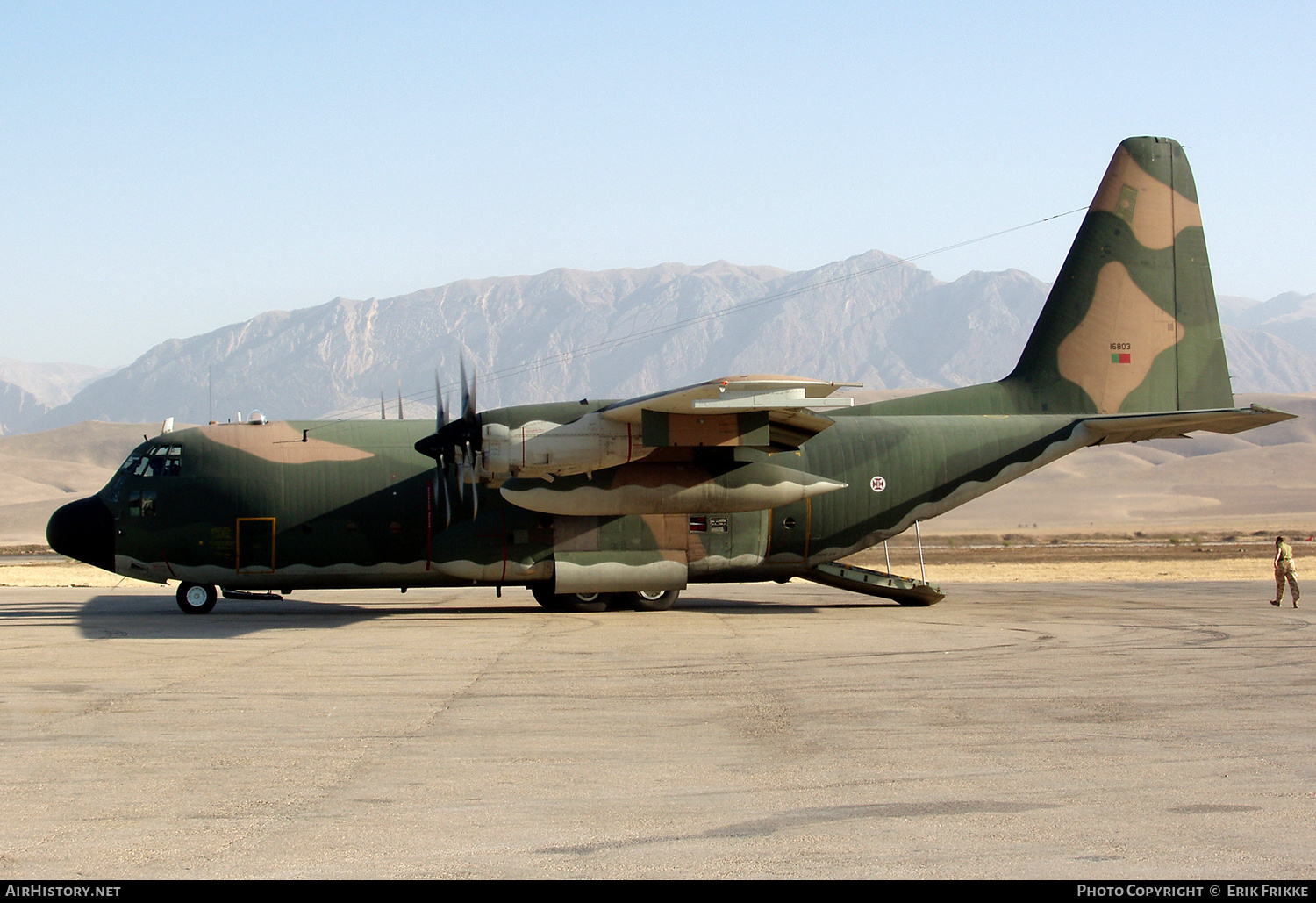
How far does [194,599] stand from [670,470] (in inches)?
419

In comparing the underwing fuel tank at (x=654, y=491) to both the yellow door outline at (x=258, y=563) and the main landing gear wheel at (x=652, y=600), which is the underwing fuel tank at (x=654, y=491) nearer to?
the main landing gear wheel at (x=652, y=600)

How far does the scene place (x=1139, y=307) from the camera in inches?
951

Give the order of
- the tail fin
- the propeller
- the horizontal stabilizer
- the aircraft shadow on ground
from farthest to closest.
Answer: the tail fin → the horizontal stabilizer → the propeller → the aircraft shadow on ground

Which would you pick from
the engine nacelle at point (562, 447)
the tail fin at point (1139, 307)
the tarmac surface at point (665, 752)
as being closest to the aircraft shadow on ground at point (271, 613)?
the tarmac surface at point (665, 752)

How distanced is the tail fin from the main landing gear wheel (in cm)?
902

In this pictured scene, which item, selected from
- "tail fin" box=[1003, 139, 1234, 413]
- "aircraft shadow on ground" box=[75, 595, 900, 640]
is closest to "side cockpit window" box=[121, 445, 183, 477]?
"aircraft shadow on ground" box=[75, 595, 900, 640]

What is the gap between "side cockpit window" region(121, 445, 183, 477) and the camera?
A: 73.6ft

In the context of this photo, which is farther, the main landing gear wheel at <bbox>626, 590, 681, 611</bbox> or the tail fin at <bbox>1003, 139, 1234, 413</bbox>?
the tail fin at <bbox>1003, 139, 1234, 413</bbox>

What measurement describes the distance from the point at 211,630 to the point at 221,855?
46.7 feet

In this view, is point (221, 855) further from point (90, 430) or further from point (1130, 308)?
point (90, 430)

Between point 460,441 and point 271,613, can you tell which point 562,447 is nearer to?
point 460,441

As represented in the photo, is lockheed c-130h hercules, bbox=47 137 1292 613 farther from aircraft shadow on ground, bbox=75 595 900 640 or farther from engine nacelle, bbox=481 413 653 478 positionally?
aircraft shadow on ground, bbox=75 595 900 640

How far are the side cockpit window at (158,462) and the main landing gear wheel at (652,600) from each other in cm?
962

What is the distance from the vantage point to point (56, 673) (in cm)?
1490
